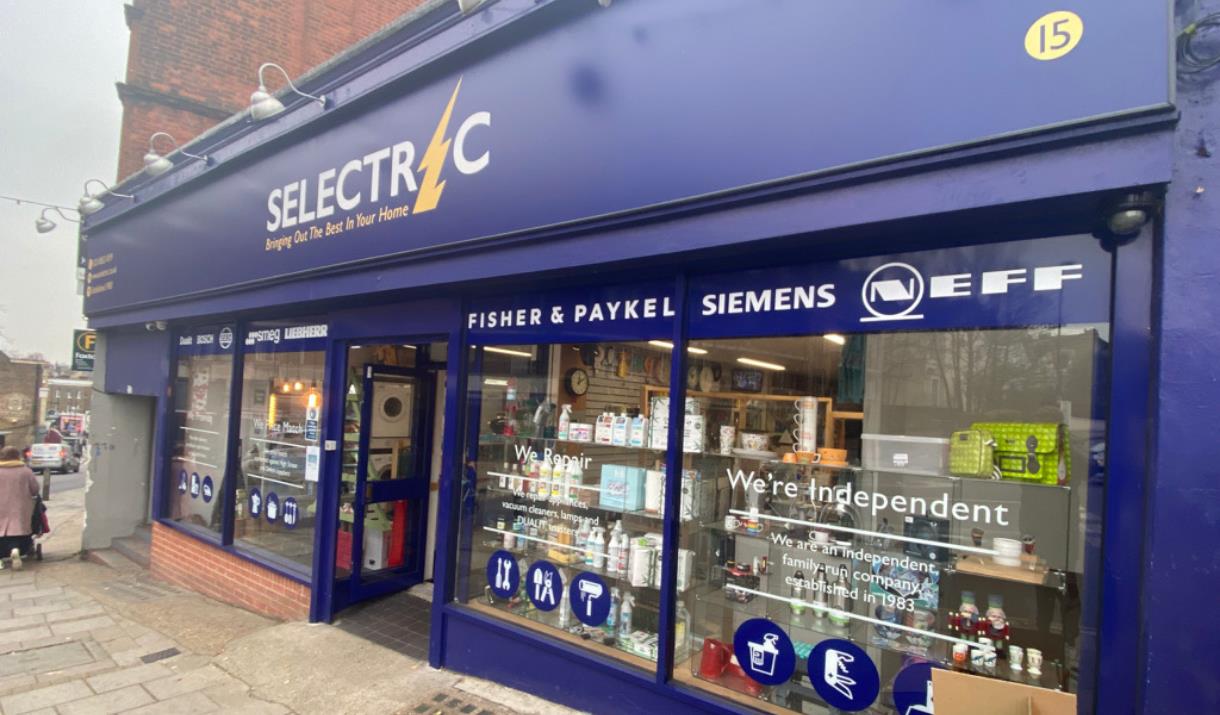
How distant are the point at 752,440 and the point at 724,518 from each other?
0.48m

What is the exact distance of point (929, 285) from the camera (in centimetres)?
300

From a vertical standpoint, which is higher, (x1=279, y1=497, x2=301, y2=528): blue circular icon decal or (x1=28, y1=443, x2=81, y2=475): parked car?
(x1=279, y1=497, x2=301, y2=528): blue circular icon decal

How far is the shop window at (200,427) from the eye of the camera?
301 inches

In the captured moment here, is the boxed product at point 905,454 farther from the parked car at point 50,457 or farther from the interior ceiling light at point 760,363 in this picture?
the parked car at point 50,457

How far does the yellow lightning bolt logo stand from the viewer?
4867 millimetres

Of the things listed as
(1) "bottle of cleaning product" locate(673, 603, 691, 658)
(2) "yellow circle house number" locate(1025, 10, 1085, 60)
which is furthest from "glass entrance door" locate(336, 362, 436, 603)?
(2) "yellow circle house number" locate(1025, 10, 1085, 60)

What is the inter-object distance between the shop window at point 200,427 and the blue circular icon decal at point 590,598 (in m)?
5.08

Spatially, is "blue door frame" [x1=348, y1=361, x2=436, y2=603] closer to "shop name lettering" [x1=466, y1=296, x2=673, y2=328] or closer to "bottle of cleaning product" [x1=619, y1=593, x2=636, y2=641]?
"shop name lettering" [x1=466, y1=296, x2=673, y2=328]

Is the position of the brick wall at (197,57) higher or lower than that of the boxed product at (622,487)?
higher

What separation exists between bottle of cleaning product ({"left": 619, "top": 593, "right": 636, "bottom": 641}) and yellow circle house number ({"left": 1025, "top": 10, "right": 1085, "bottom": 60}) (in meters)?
3.54

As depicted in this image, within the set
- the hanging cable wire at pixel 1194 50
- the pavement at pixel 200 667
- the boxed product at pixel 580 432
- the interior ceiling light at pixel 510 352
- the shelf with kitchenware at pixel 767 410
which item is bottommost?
the pavement at pixel 200 667

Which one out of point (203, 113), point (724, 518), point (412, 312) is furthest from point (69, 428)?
point (724, 518)

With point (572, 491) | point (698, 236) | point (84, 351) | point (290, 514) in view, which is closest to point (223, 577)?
point (290, 514)

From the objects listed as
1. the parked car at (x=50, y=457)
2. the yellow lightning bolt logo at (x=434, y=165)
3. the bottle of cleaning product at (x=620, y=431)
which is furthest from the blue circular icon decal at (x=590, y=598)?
the parked car at (x=50, y=457)
